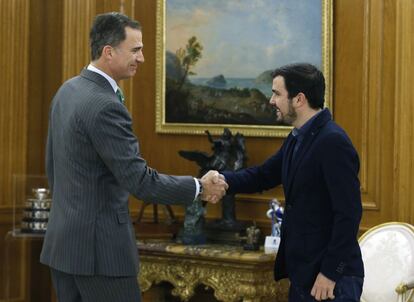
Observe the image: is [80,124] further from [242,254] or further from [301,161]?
[242,254]

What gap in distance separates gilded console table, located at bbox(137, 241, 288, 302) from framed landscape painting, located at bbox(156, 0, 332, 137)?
0.94 m

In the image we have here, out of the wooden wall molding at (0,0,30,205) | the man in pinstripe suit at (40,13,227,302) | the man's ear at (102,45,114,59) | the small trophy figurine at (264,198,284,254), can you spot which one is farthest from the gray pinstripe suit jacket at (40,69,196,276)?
the wooden wall molding at (0,0,30,205)

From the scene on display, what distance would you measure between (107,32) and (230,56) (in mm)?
2521

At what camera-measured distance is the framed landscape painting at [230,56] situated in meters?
5.84

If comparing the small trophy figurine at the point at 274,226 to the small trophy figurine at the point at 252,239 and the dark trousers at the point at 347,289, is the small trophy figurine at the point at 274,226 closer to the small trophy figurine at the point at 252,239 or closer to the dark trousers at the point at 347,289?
the small trophy figurine at the point at 252,239

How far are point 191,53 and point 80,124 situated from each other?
289 centimetres

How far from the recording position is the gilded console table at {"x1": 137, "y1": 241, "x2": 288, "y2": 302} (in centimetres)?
543

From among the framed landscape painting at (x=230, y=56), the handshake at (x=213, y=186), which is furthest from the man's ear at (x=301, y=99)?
the framed landscape painting at (x=230, y=56)

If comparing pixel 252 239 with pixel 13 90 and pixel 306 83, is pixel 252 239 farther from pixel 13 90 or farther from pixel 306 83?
pixel 13 90

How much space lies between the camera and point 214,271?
18.4 ft

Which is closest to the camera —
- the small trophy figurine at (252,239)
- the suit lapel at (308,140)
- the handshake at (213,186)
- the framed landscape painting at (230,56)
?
the suit lapel at (308,140)

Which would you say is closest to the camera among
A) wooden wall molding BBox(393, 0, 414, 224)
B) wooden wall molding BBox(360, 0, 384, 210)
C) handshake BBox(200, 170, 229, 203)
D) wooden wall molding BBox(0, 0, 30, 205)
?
handshake BBox(200, 170, 229, 203)

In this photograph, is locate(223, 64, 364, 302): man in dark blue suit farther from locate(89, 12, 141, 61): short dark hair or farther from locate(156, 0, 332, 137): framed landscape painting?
locate(156, 0, 332, 137): framed landscape painting

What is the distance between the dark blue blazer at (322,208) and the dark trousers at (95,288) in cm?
67
